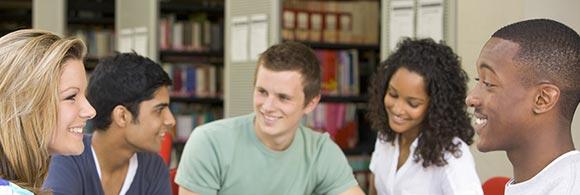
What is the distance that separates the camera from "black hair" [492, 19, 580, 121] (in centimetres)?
168

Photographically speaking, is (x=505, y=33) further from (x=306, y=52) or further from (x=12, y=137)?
(x=306, y=52)

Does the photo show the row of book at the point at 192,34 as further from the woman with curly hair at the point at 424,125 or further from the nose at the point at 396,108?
the nose at the point at 396,108

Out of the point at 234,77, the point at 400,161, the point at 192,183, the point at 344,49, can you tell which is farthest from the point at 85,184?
the point at 344,49

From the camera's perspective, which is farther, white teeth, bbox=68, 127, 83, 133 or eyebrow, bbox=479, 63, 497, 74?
white teeth, bbox=68, 127, 83, 133

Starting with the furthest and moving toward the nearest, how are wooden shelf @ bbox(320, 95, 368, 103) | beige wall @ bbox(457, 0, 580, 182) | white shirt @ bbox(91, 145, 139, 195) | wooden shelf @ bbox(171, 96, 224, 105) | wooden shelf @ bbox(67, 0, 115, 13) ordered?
wooden shelf @ bbox(67, 0, 115, 13)
wooden shelf @ bbox(171, 96, 224, 105)
wooden shelf @ bbox(320, 95, 368, 103)
beige wall @ bbox(457, 0, 580, 182)
white shirt @ bbox(91, 145, 139, 195)

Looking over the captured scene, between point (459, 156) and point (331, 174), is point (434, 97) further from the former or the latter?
point (331, 174)

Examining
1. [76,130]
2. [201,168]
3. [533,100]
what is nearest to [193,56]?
[201,168]

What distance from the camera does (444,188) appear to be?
279 centimetres

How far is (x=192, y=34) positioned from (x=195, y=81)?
0.38m

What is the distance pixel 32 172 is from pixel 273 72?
3.96 ft

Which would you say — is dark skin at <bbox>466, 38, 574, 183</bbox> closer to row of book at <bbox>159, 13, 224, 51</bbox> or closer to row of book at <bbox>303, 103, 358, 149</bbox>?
row of book at <bbox>303, 103, 358, 149</bbox>

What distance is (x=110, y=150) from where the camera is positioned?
2.66 meters

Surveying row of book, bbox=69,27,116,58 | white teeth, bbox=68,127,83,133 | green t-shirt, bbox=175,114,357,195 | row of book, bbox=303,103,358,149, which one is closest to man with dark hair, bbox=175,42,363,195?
green t-shirt, bbox=175,114,357,195

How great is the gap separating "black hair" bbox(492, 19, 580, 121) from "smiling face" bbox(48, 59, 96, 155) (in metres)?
0.92
